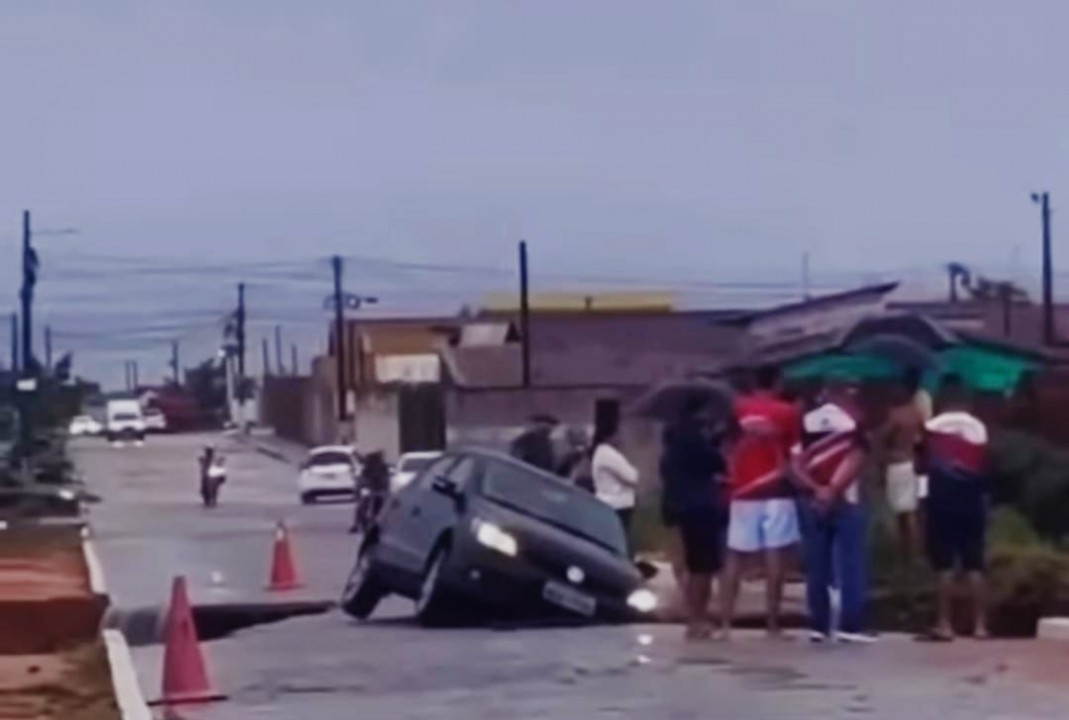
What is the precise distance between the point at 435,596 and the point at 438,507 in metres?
0.74

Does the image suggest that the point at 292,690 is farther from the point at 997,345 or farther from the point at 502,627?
the point at 997,345

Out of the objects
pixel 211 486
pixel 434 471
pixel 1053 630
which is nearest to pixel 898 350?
pixel 434 471

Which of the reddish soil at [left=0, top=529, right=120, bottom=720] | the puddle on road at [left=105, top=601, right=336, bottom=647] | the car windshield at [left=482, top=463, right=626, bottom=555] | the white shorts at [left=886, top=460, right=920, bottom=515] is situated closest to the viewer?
the reddish soil at [left=0, top=529, right=120, bottom=720]

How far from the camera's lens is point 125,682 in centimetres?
1881

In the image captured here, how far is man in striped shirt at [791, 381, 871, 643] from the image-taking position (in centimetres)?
1952

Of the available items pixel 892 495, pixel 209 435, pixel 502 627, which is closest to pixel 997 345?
pixel 892 495

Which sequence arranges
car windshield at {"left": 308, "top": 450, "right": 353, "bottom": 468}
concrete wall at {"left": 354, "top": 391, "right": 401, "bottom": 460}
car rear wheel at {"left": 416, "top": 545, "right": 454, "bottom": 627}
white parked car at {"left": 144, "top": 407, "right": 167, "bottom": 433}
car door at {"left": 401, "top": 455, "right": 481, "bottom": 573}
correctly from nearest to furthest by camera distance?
car rear wheel at {"left": 416, "top": 545, "right": 454, "bottom": 627} → car door at {"left": 401, "top": 455, "right": 481, "bottom": 573} → car windshield at {"left": 308, "top": 450, "right": 353, "bottom": 468} → concrete wall at {"left": 354, "top": 391, "right": 401, "bottom": 460} → white parked car at {"left": 144, "top": 407, "right": 167, "bottom": 433}

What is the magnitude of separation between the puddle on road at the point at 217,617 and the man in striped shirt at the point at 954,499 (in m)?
6.89

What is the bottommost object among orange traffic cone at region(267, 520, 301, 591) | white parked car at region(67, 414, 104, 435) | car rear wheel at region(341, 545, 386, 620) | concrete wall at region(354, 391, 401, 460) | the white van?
white parked car at region(67, 414, 104, 435)

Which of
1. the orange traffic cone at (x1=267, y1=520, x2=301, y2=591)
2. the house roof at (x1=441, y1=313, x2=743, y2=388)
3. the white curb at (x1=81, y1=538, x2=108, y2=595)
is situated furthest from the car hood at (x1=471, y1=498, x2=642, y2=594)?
the house roof at (x1=441, y1=313, x2=743, y2=388)

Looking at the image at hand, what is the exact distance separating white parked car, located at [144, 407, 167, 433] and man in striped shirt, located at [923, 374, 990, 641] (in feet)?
352

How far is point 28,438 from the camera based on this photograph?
266ft

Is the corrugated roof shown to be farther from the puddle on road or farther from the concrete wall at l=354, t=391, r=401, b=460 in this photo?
the puddle on road

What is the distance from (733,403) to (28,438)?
199 ft
